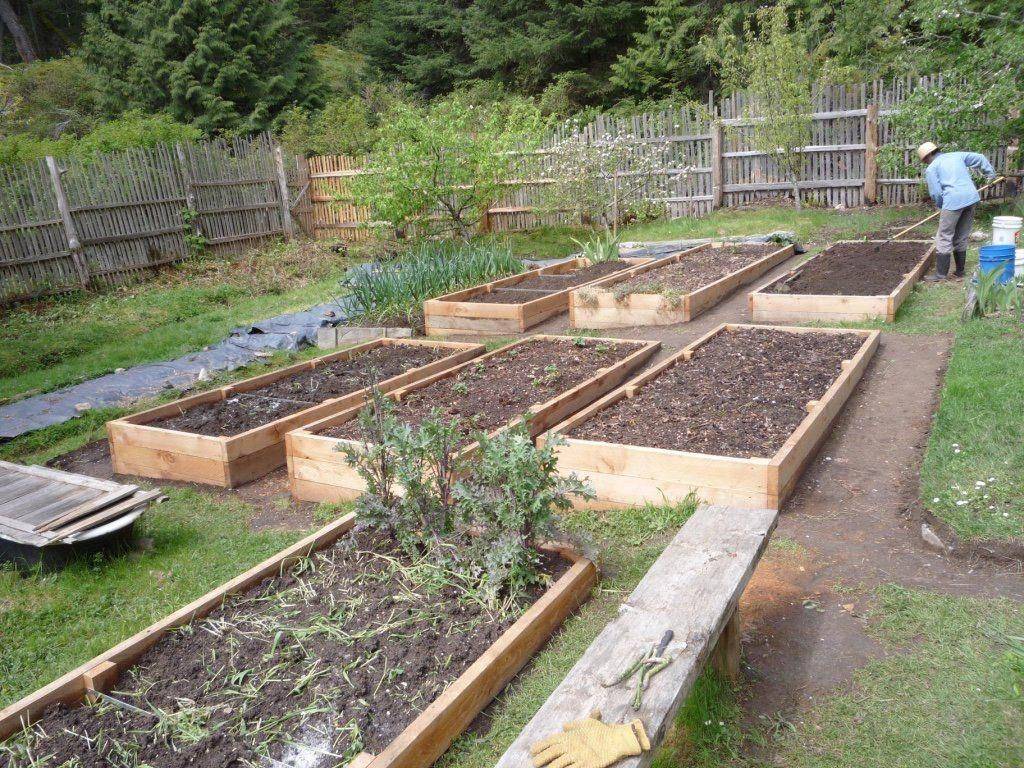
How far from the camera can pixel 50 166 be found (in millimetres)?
11672

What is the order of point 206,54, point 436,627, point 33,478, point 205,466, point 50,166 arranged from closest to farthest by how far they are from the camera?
point 436,627 → point 33,478 → point 205,466 → point 50,166 → point 206,54

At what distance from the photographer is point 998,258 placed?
7105mm

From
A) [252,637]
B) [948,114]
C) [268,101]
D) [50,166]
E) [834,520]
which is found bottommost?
[834,520]

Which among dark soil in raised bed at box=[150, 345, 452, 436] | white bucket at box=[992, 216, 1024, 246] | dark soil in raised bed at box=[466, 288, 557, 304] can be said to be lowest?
dark soil in raised bed at box=[150, 345, 452, 436]

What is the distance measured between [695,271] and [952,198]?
2.94 m

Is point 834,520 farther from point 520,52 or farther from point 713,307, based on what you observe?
point 520,52

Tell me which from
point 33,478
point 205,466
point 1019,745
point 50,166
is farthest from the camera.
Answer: point 50,166

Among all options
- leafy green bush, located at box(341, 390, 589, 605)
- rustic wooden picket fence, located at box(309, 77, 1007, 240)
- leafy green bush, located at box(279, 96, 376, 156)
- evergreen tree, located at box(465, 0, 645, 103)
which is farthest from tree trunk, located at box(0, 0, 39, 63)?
leafy green bush, located at box(341, 390, 589, 605)

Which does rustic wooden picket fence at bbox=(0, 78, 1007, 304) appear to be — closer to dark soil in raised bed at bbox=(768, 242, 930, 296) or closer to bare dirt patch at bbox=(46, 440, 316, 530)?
dark soil in raised bed at bbox=(768, 242, 930, 296)

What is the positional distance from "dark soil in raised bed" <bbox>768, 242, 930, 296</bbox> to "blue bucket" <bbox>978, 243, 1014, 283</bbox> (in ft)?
2.84

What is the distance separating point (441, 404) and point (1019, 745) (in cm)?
411

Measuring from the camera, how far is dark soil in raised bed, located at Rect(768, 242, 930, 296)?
8047 millimetres

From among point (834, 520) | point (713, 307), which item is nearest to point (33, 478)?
point (834, 520)

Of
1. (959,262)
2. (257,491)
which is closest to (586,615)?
(257,491)
